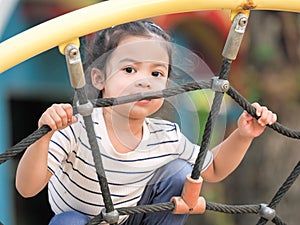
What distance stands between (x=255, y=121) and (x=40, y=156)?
0.74 feet

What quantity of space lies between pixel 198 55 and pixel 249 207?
0.18m

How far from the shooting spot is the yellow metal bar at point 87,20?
74 centimetres

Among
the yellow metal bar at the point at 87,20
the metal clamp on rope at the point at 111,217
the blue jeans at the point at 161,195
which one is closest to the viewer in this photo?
the yellow metal bar at the point at 87,20

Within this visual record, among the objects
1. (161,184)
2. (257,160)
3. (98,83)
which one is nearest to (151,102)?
(98,83)

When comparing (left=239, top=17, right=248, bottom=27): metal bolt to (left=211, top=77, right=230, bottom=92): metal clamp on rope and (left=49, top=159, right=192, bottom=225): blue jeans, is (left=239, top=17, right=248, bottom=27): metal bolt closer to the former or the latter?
(left=211, top=77, right=230, bottom=92): metal clamp on rope

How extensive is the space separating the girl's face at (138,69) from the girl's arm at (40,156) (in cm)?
6

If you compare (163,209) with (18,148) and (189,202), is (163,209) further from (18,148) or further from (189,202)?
(18,148)

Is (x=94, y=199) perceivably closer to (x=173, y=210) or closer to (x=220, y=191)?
(x=173, y=210)

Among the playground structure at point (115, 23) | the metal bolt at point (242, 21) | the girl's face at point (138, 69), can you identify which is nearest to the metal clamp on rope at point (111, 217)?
the playground structure at point (115, 23)

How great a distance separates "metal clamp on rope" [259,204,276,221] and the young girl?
0.06 meters

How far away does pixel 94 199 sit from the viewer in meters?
0.95

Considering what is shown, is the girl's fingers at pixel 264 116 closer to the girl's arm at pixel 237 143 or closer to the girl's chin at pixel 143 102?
the girl's arm at pixel 237 143

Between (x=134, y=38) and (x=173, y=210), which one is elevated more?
(x=134, y=38)

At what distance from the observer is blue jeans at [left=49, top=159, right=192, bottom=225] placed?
37.0 inches
